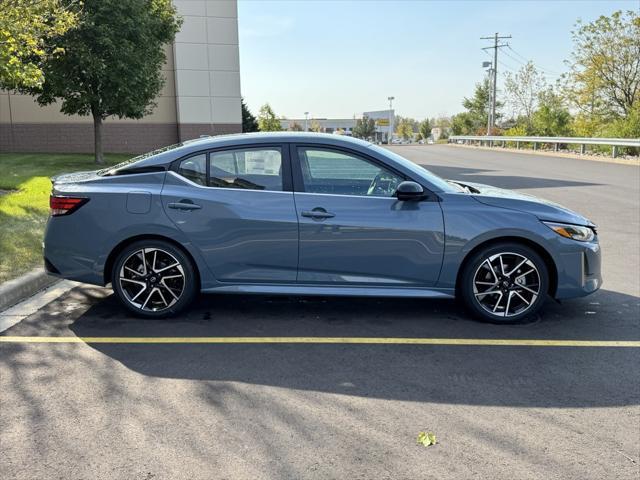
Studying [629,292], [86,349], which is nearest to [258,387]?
[86,349]

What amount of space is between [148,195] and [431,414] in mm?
3005

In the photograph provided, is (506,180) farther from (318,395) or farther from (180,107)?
(180,107)

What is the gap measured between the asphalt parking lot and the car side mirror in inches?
43.6

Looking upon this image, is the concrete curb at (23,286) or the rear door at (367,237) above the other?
the rear door at (367,237)

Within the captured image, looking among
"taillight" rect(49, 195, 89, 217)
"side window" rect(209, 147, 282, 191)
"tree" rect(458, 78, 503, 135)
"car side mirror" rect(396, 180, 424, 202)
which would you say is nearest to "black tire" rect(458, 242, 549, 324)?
"car side mirror" rect(396, 180, 424, 202)

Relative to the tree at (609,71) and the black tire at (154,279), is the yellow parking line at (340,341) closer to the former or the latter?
the black tire at (154,279)

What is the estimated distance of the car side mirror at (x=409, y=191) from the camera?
483 centimetres

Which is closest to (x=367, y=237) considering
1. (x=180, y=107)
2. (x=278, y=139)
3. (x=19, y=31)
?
(x=278, y=139)

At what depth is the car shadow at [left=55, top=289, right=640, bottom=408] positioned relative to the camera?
379 cm

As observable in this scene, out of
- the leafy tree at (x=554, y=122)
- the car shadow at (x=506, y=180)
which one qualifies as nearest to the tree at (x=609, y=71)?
the leafy tree at (x=554, y=122)

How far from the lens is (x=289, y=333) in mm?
4801

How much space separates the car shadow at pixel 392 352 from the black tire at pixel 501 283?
0.50 feet

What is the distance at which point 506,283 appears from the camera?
4.98 m

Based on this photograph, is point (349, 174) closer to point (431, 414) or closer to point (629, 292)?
point (431, 414)
